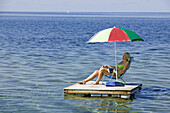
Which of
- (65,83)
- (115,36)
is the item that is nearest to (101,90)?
(115,36)

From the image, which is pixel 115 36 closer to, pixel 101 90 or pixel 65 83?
pixel 101 90

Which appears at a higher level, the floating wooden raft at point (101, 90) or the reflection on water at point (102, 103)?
the floating wooden raft at point (101, 90)

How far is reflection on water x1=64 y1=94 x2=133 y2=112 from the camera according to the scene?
35.8 ft

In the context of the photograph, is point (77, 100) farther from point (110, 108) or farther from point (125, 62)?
point (125, 62)

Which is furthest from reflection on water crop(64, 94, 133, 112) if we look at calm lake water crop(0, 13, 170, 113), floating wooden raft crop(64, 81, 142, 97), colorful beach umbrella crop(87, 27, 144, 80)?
colorful beach umbrella crop(87, 27, 144, 80)

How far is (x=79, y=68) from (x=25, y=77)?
332 cm

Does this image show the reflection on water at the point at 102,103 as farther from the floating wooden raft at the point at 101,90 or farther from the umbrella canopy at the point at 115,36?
the umbrella canopy at the point at 115,36

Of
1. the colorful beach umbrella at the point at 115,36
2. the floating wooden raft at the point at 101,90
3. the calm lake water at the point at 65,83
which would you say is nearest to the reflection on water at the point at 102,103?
the calm lake water at the point at 65,83

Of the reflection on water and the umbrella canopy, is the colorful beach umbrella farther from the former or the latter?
the reflection on water

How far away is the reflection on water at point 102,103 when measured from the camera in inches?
429

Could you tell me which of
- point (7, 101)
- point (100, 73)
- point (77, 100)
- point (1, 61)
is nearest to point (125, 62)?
point (100, 73)

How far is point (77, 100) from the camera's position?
11797 mm

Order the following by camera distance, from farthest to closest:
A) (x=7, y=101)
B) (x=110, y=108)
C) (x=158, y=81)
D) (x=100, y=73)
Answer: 1. (x=158, y=81)
2. (x=100, y=73)
3. (x=7, y=101)
4. (x=110, y=108)

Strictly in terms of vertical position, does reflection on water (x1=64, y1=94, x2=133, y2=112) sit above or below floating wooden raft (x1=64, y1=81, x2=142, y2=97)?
below
